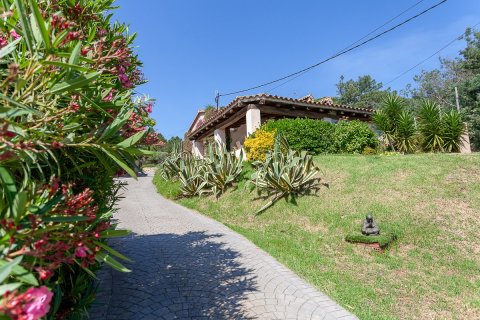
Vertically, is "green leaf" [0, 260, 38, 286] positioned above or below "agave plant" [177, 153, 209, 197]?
below

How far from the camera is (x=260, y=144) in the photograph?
39.4 feet

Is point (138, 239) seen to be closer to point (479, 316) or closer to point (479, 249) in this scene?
point (479, 316)

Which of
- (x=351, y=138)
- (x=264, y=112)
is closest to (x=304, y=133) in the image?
(x=351, y=138)

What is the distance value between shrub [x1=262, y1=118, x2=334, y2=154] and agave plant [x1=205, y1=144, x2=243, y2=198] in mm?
1940

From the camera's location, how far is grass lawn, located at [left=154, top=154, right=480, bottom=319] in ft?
16.1

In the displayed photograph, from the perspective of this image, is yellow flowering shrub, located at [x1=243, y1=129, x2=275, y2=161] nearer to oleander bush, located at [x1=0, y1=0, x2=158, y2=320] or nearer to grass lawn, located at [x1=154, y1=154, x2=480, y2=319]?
grass lawn, located at [x1=154, y1=154, x2=480, y2=319]

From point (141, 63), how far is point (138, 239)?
15.9 feet

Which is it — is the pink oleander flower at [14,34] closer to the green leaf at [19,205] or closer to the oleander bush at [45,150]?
the oleander bush at [45,150]

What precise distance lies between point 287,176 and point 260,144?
10.9 ft

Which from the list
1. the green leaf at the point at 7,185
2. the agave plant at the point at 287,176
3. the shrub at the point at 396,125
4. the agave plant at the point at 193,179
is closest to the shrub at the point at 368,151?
the shrub at the point at 396,125

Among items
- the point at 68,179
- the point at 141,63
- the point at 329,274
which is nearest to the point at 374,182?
the point at 329,274

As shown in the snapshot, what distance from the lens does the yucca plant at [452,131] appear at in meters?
12.6

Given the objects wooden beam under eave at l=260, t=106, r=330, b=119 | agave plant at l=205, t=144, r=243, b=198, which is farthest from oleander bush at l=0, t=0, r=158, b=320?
wooden beam under eave at l=260, t=106, r=330, b=119

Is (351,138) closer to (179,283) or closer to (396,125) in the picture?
(396,125)
